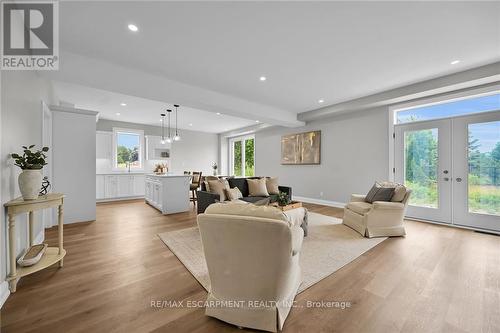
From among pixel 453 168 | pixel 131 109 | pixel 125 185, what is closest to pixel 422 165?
pixel 453 168

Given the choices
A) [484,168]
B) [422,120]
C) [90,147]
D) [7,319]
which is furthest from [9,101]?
[484,168]

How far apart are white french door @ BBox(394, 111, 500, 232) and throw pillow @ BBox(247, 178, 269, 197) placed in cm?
310

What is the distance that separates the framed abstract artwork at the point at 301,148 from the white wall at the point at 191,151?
398cm

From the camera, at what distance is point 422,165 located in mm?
4402

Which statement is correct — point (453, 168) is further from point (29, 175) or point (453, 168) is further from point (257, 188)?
point (29, 175)

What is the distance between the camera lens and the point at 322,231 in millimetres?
3635

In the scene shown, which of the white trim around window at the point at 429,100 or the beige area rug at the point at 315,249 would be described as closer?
the beige area rug at the point at 315,249

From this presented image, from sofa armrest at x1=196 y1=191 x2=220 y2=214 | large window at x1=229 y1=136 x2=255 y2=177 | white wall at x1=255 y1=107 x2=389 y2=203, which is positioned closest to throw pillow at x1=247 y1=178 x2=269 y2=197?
sofa armrest at x1=196 y1=191 x2=220 y2=214

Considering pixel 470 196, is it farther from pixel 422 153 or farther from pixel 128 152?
pixel 128 152

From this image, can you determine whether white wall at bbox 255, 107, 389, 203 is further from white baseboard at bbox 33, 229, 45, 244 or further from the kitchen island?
white baseboard at bbox 33, 229, 45, 244

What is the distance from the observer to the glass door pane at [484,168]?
359cm

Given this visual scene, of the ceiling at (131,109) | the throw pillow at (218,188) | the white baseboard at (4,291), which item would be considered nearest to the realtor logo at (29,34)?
the ceiling at (131,109)

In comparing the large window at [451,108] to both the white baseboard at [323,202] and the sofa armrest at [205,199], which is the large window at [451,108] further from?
the sofa armrest at [205,199]

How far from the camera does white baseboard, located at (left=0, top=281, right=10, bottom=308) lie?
5.65 feet
